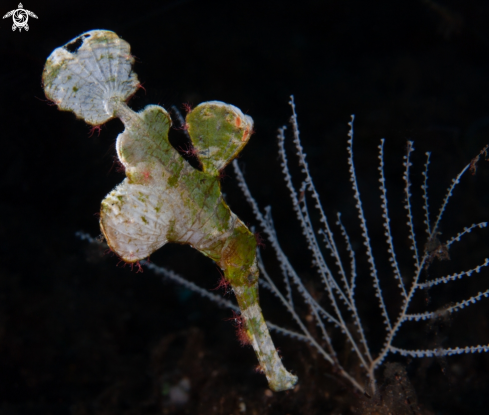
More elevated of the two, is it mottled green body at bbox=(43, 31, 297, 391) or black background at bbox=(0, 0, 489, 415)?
mottled green body at bbox=(43, 31, 297, 391)

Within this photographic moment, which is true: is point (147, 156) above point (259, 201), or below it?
above

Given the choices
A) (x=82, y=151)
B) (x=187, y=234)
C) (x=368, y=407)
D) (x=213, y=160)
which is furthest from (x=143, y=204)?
(x=368, y=407)

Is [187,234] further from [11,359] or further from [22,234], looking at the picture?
[11,359]

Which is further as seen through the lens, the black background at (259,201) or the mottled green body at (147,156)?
the black background at (259,201)

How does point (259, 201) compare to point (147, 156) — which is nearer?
point (147, 156)

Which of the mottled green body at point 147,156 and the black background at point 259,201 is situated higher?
the mottled green body at point 147,156

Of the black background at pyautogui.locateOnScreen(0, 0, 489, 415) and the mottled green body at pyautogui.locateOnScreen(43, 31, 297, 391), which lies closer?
the mottled green body at pyautogui.locateOnScreen(43, 31, 297, 391)
